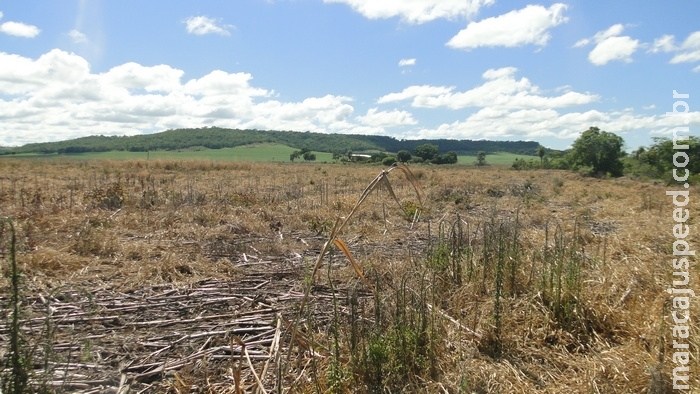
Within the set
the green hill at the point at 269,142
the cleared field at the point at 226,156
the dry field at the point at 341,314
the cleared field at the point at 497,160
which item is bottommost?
the dry field at the point at 341,314

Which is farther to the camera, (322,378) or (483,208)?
(483,208)

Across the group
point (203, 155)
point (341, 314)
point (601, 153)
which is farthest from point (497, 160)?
point (341, 314)

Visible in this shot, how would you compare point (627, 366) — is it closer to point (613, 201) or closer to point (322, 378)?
point (322, 378)

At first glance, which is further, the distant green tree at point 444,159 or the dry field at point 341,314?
the distant green tree at point 444,159

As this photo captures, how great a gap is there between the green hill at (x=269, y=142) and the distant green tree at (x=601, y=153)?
5661 centimetres

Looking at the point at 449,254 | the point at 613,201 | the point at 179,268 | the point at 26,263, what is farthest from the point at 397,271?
the point at 613,201

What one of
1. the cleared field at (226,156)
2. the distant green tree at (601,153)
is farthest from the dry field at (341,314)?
the cleared field at (226,156)

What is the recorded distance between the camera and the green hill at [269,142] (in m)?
92.6

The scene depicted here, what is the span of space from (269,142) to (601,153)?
84958 mm

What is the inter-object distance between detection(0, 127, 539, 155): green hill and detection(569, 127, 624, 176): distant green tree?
56609mm

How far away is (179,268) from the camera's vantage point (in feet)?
17.7

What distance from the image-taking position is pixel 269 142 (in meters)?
107

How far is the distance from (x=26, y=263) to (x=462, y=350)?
508cm

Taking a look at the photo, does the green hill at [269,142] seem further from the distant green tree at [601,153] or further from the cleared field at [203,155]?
the distant green tree at [601,153]
